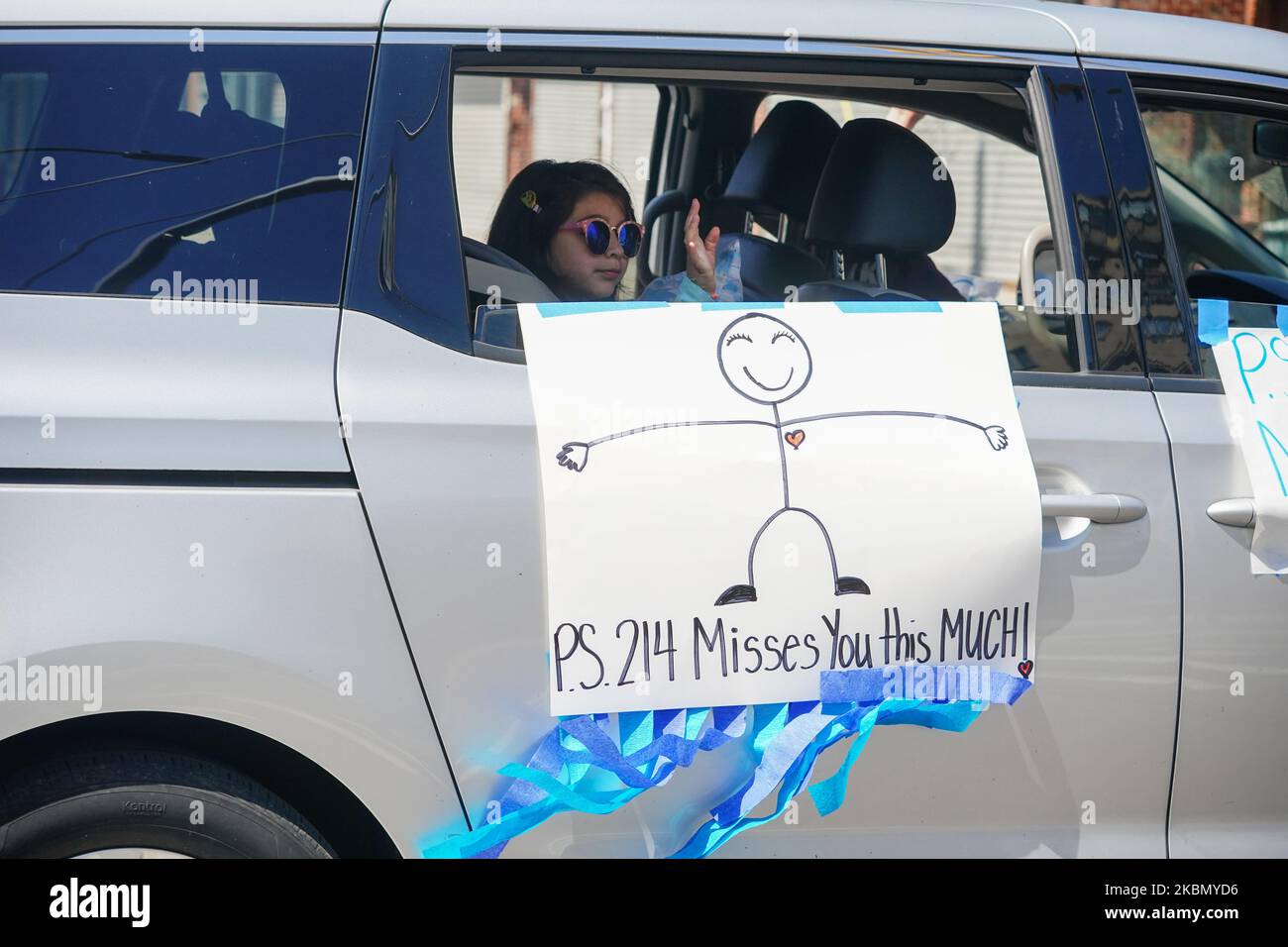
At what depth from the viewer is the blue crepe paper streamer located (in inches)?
67.4

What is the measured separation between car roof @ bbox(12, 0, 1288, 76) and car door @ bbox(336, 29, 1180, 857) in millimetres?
31

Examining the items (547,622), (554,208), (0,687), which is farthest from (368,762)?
(554,208)

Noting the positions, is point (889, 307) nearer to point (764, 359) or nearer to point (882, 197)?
point (764, 359)

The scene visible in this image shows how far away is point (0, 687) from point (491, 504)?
665mm

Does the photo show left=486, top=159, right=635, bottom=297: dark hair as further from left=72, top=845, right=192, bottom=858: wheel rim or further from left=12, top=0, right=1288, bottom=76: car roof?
left=72, top=845, right=192, bottom=858: wheel rim

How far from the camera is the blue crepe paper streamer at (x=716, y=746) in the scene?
1711 millimetres

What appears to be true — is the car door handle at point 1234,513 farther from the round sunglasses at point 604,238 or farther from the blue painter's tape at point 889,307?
the round sunglasses at point 604,238

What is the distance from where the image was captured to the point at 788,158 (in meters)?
3.11

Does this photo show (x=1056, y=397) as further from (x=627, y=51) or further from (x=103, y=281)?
(x=103, y=281)

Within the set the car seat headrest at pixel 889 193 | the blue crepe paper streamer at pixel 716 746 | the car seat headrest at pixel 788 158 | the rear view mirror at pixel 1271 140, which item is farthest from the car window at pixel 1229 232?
the blue crepe paper streamer at pixel 716 746

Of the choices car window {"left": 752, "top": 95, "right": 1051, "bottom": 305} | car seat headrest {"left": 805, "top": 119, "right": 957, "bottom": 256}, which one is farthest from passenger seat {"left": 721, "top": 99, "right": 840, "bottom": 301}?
car window {"left": 752, "top": 95, "right": 1051, "bottom": 305}

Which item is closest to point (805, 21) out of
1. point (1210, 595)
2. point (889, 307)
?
point (889, 307)

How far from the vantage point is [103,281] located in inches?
67.4
